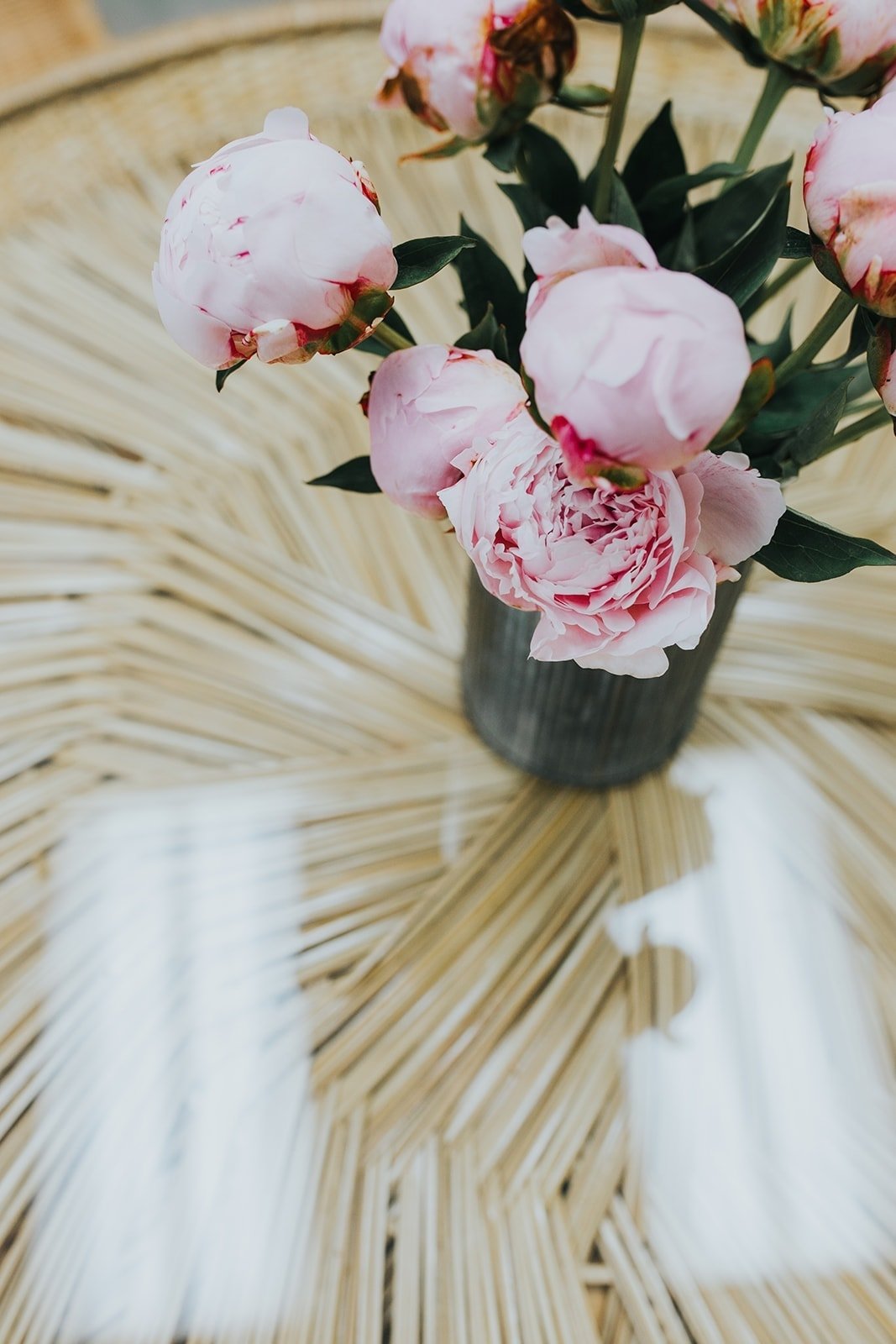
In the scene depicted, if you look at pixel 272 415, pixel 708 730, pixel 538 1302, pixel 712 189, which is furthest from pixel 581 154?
pixel 538 1302

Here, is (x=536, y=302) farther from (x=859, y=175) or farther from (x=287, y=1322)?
(x=287, y=1322)

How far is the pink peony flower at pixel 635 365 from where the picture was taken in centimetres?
23

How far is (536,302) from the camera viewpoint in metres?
0.26

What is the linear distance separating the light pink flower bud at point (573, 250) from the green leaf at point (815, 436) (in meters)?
0.09

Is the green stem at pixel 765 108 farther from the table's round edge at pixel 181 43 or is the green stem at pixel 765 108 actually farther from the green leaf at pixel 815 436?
the table's round edge at pixel 181 43

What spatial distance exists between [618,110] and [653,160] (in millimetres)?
59

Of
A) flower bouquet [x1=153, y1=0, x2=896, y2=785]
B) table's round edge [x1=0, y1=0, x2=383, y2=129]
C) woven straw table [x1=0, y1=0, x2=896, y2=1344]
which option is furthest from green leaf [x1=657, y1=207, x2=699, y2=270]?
table's round edge [x1=0, y1=0, x2=383, y2=129]

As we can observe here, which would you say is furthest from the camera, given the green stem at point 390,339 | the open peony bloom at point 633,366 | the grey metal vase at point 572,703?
the grey metal vase at point 572,703

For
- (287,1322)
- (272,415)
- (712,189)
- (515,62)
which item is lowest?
(287,1322)

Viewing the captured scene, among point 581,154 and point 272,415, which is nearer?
point 272,415

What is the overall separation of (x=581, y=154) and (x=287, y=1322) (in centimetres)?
67

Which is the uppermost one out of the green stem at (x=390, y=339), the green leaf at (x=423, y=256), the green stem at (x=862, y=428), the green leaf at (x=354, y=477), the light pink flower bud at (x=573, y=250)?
the light pink flower bud at (x=573, y=250)

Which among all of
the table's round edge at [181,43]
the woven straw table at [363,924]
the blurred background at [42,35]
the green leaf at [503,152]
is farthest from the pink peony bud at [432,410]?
the blurred background at [42,35]

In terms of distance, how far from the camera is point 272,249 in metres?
0.26
